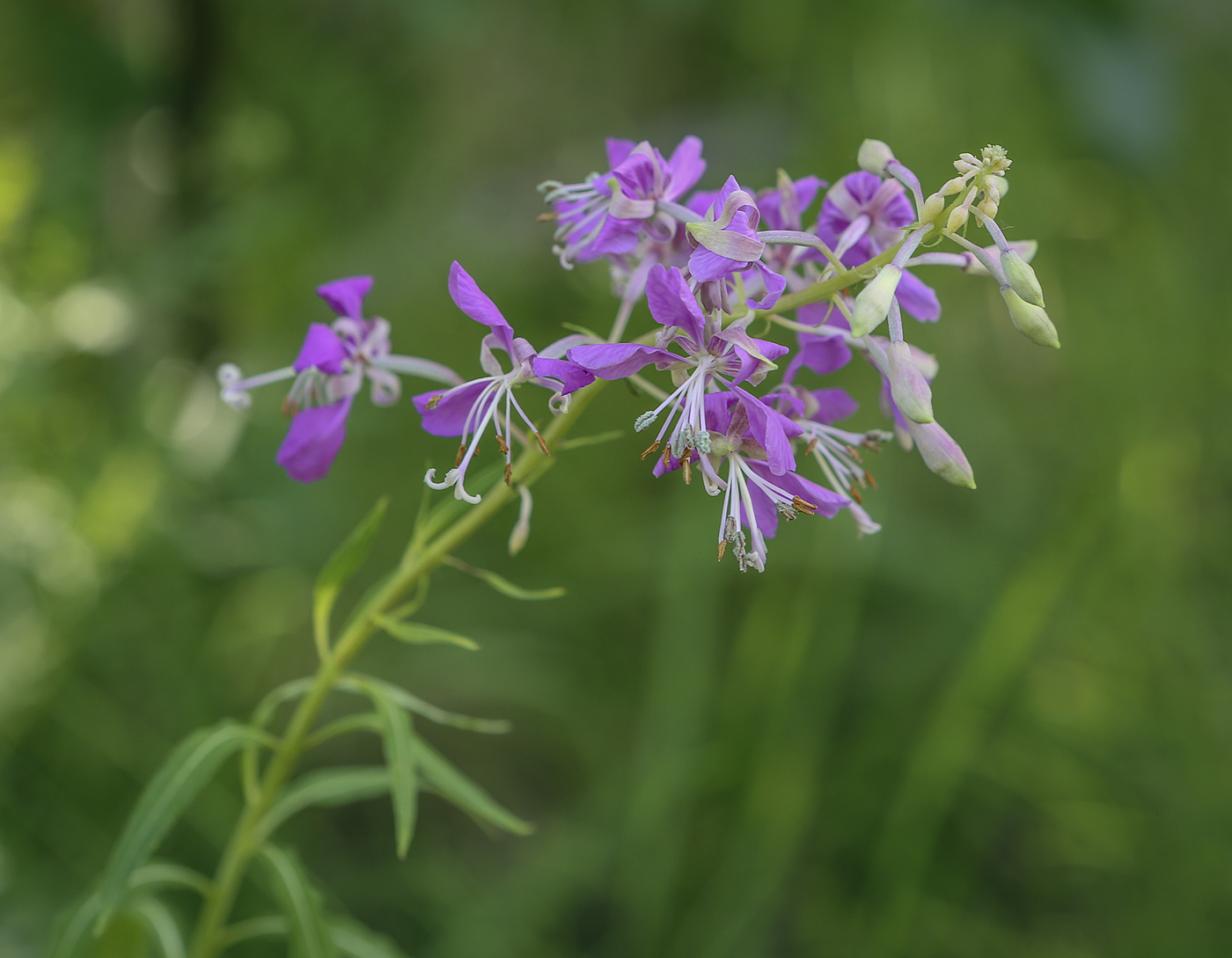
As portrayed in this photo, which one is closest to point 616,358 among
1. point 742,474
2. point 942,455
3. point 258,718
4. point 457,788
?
point 742,474

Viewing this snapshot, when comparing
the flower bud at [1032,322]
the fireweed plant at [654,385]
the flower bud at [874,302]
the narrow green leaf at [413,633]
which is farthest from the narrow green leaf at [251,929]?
the flower bud at [1032,322]

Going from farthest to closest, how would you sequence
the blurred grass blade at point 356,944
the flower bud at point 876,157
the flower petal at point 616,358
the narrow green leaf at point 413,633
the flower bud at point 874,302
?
the blurred grass blade at point 356,944, the narrow green leaf at point 413,633, the flower bud at point 876,157, the flower petal at point 616,358, the flower bud at point 874,302

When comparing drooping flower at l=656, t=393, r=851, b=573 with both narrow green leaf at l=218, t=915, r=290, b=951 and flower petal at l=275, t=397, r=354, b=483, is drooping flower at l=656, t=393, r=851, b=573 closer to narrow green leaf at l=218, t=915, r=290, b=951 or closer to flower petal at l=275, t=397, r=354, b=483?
flower petal at l=275, t=397, r=354, b=483

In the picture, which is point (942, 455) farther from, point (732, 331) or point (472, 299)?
point (472, 299)

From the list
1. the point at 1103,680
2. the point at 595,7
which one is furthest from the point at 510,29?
the point at 1103,680

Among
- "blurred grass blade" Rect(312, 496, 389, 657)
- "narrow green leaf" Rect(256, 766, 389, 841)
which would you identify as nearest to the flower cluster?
"blurred grass blade" Rect(312, 496, 389, 657)

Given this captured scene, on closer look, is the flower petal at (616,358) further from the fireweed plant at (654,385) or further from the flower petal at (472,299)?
the flower petal at (472,299)
